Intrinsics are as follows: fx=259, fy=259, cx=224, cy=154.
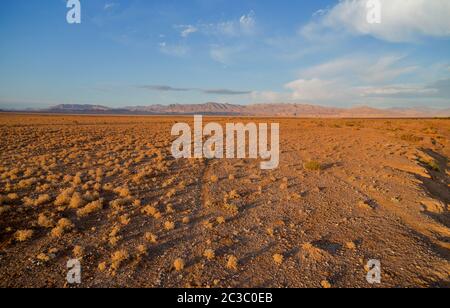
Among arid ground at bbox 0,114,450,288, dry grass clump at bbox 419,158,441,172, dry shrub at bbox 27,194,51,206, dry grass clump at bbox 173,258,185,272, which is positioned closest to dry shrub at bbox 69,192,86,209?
arid ground at bbox 0,114,450,288

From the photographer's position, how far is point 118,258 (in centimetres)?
605

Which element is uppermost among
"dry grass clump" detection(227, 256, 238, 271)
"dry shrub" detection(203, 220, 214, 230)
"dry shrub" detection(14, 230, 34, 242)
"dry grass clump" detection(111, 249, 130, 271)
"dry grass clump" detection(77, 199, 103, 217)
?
"dry grass clump" detection(77, 199, 103, 217)

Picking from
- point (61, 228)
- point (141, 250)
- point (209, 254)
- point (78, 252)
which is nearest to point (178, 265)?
point (209, 254)

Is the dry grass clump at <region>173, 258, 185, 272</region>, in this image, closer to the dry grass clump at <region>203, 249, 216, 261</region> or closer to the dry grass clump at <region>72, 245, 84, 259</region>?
the dry grass clump at <region>203, 249, 216, 261</region>

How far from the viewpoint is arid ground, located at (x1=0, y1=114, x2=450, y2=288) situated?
226 inches

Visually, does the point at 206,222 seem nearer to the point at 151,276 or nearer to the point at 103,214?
the point at 151,276

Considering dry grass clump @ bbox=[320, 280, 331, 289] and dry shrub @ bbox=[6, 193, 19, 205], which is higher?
dry shrub @ bbox=[6, 193, 19, 205]

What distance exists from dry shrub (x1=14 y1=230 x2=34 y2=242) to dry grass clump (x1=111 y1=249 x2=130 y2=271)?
2629mm

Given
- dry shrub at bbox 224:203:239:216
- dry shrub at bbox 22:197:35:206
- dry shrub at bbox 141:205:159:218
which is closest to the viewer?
dry shrub at bbox 141:205:159:218

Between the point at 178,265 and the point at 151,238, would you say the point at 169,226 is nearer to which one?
the point at 151,238

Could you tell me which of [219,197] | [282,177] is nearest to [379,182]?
[282,177]

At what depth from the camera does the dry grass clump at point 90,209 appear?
27.9 ft
